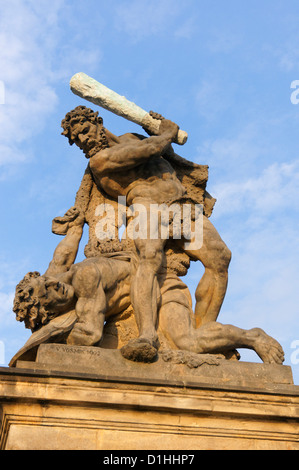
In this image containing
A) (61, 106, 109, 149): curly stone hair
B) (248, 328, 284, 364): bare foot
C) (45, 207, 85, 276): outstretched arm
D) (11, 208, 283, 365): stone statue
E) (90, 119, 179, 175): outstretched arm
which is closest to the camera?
(11, 208, 283, 365): stone statue

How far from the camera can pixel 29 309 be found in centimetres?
736

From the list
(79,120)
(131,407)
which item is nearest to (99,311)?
(131,407)

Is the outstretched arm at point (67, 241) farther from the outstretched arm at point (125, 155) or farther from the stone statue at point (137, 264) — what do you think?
the outstretched arm at point (125, 155)

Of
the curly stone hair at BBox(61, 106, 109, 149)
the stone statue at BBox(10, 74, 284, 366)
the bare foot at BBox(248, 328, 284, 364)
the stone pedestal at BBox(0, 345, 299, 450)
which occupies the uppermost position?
the curly stone hair at BBox(61, 106, 109, 149)

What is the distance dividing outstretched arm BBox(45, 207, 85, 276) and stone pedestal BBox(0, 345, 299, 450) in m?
1.74

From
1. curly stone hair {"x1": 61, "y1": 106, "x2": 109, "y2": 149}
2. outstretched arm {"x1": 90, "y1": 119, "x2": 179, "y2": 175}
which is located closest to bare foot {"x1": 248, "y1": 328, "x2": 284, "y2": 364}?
outstretched arm {"x1": 90, "y1": 119, "x2": 179, "y2": 175}

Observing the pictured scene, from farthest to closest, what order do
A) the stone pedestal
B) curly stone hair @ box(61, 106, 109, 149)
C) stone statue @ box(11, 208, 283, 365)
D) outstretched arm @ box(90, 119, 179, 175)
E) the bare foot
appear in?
curly stone hair @ box(61, 106, 109, 149)
outstretched arm @ box(90, 119, 179, 175)
the bare foot
stone statue @ box(11, 208, 283, 365)
the stone pedestal

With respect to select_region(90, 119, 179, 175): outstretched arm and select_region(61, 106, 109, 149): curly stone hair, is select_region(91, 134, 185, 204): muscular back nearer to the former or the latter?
select_region(90, 119, 179, 175): outstretched arm

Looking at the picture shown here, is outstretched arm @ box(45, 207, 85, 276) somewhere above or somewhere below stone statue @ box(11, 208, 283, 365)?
above

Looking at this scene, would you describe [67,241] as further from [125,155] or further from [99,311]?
[99,311]

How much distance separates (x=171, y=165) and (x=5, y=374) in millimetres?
4247

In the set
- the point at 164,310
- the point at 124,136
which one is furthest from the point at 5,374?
the point at 124,136

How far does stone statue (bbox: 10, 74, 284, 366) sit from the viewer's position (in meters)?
7.42

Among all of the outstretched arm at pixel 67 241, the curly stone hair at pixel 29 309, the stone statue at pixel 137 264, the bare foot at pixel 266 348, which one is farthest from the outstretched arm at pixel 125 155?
the bare foot at pixel 266 348
